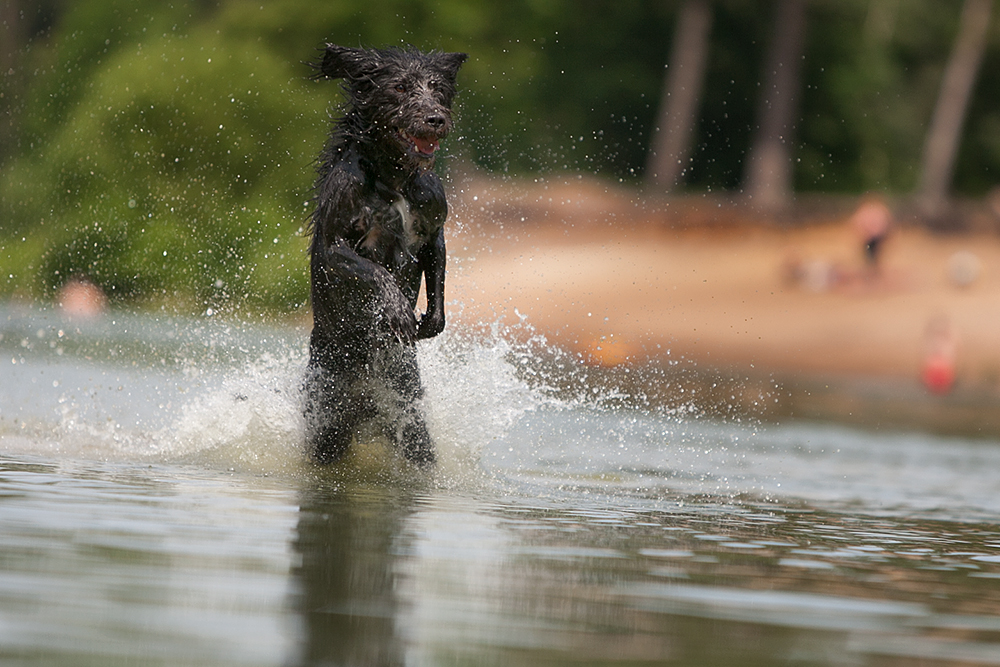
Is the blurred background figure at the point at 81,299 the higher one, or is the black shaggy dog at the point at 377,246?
Result: the blurred background figure at the point at 81,299

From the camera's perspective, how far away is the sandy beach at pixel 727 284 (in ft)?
96.7

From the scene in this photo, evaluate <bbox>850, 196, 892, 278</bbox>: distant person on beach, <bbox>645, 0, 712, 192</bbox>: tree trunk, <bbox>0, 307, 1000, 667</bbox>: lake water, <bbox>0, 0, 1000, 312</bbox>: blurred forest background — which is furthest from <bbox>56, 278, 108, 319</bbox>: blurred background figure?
<bbox>645, 0, 712, 192</bbox>: tree trunk

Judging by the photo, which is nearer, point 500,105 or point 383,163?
point 383,163

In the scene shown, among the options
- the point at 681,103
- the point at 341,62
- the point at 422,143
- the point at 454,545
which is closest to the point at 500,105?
the point at 681,103

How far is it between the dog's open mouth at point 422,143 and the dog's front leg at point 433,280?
1.98 feet

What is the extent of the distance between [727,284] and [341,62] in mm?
26773

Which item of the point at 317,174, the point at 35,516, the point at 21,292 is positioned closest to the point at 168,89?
the point at 21,292

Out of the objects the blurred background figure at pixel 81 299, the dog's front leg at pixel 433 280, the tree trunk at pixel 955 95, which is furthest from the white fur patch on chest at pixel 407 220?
the tree trunk at pixel 955 95

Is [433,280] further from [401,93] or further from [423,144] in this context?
[401,93]

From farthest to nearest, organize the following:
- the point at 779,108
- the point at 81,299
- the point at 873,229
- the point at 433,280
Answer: the point at 779,108
the point at 873,229
the point at 81,299
the point at 433,280

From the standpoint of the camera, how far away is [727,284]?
33719 mm

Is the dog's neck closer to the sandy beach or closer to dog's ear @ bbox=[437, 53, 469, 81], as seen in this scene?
dog's ear @ bbox=[437, 53, 469, 81]

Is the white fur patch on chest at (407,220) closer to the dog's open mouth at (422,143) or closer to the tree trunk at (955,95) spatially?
the dog's open mouth at (422,143)

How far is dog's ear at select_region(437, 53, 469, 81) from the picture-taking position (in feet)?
24.7
